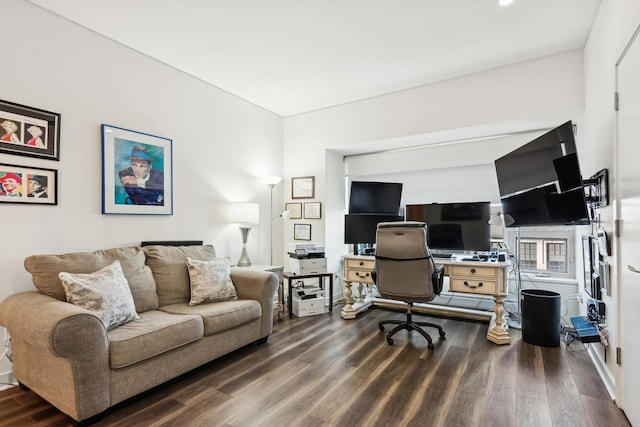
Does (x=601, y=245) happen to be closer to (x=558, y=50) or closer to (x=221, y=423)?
(x=558, y=50)

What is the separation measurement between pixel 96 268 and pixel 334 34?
2.70 meters

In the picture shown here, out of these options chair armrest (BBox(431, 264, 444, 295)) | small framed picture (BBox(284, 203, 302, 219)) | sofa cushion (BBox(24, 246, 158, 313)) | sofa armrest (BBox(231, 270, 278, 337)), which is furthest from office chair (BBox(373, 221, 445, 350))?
sofa cushion (BBox(24, 246, 158, 313))

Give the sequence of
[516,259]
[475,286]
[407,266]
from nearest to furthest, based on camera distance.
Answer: [407,266] < [475,286] < [516,259]

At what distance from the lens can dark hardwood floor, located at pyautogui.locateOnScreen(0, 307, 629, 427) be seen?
1.91m

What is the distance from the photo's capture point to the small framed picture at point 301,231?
4703 millimetres

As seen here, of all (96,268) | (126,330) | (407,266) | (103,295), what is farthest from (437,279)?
(96,268)

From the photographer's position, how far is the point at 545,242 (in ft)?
12.0

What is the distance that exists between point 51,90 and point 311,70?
7.53 feet

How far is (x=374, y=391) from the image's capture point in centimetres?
223

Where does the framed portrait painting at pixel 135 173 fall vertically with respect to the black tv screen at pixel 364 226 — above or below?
above

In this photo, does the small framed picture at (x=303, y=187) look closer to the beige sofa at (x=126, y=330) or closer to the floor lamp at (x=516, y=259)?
the beige sofa at (x=126, y=330)

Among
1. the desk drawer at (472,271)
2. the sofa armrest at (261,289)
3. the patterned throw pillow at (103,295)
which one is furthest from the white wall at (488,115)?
the patterned throw pillow at (103,295)

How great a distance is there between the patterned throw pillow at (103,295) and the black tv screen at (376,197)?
2.89 metres

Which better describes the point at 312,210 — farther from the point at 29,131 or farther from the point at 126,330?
the point at 29,131
